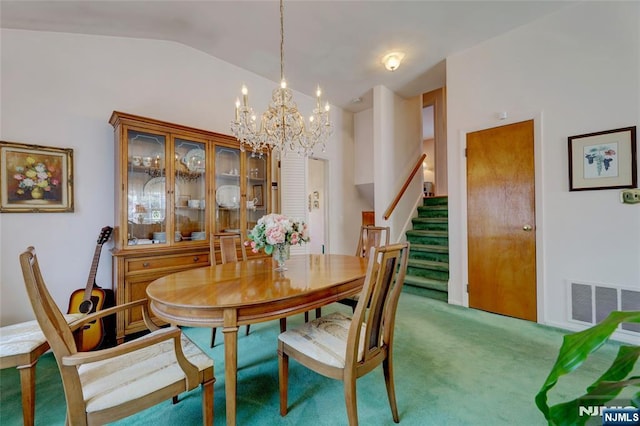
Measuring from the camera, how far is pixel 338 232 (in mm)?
4742

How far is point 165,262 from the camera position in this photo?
99.7 inches

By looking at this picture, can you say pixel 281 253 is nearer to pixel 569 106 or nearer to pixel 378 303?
pixel 378 303

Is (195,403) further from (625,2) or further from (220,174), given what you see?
(625,2)

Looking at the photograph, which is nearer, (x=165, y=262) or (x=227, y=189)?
(x=165, y=262)

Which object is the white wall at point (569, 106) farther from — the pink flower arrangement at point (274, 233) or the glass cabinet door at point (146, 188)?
the glass cabinet door at point (146, 188)

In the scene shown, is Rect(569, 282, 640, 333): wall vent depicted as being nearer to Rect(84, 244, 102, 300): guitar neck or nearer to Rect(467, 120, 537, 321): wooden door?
Rect(467, 120, 537, 321): wooden door

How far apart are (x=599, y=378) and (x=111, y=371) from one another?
1753 mm

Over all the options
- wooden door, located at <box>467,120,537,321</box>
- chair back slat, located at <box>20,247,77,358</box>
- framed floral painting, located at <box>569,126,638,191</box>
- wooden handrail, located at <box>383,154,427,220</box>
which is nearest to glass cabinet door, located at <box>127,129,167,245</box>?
chair back slat, located at <box>20,247,77,358</box>

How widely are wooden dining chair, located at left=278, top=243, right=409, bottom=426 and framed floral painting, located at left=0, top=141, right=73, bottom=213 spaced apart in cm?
232

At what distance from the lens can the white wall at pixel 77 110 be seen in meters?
2.14

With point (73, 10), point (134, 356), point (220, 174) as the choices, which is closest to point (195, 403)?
point (134, 356)

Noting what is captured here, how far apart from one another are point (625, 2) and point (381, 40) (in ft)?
6.66

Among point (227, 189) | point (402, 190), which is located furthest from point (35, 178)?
point (402, 190)

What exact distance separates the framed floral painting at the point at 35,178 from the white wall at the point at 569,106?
418 centimetres
